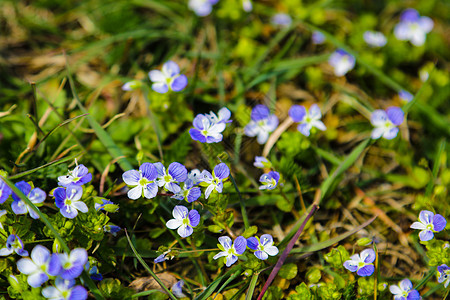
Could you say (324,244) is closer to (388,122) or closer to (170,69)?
(388,122)

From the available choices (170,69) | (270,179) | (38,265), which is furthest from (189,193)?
(170,69)

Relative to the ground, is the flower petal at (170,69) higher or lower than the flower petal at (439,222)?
higher

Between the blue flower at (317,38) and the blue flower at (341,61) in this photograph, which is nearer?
the blue flower at (341,61)

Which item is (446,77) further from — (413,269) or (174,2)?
(174,2)

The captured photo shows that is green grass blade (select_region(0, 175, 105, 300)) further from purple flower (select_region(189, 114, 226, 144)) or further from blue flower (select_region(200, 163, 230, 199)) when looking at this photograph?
purple flower (select_region(189, 114, 226, 144))

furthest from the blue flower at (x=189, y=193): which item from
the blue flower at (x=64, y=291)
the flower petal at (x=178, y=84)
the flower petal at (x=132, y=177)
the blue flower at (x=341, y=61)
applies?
the blue flower at (x=341, y=61)

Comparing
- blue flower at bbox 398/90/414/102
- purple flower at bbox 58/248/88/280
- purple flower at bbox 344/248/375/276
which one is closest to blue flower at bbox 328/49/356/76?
blue flower at bbox 398/90/414/102

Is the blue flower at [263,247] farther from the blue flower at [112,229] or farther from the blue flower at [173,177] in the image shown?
the blue flower at [112,229]
